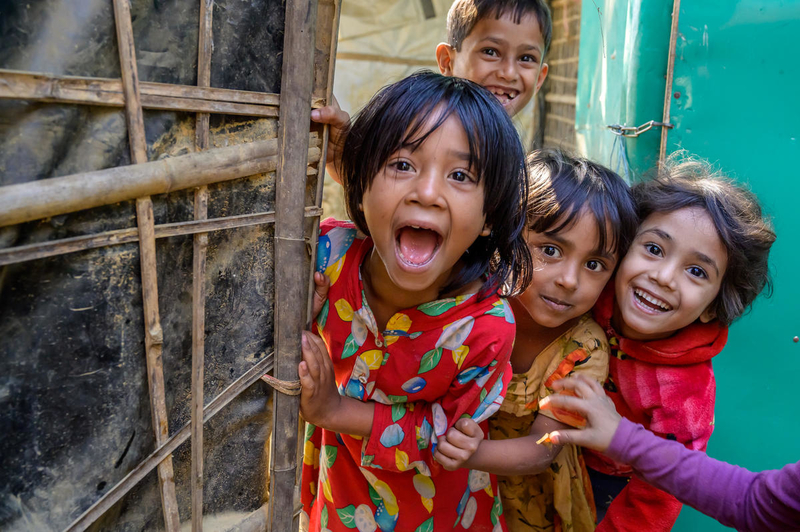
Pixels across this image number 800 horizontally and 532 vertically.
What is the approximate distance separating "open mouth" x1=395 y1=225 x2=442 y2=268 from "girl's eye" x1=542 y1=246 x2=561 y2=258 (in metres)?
0.52

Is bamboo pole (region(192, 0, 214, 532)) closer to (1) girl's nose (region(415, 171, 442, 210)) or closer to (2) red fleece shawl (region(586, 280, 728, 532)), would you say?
(1) girl's nose (region(415, 171, 442, 210))

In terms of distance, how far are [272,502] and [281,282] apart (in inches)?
20.0

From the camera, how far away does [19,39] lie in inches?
33.4

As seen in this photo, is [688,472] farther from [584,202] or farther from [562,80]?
[562,80]

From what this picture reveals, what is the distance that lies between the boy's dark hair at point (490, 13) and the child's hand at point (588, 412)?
144 centimetres

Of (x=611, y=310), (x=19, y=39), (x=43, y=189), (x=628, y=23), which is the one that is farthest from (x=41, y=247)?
(x=628, y=23)

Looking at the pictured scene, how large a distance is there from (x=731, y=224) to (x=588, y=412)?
Answer: 72 centimetres

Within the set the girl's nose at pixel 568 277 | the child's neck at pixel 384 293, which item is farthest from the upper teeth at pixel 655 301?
the child's neck at pixel 384 293

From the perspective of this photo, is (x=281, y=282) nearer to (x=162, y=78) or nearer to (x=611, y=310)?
(x=162, y=78)

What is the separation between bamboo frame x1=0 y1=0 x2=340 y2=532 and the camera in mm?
887

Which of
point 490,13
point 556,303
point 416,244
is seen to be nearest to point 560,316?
point 556,303

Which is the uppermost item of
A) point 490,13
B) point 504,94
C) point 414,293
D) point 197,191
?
point 490,13

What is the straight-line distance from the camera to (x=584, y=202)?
5.69ft

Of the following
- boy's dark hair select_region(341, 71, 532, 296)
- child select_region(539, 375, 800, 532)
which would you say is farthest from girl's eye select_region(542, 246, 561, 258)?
child select_region(539, 375, 800, 532)
